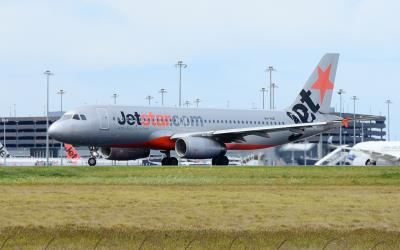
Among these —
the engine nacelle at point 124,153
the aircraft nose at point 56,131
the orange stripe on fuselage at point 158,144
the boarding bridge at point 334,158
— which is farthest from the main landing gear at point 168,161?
the boarding bridge at point 334,158

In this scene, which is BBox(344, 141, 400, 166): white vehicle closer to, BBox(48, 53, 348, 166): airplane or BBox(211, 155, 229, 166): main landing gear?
BBox(48, 53, 348, 166): airplane

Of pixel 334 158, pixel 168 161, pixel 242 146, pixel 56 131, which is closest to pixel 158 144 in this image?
pixel 168 161

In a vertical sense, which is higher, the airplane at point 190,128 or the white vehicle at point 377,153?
the airplane at point 190,128

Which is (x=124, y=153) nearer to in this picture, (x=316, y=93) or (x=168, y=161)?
(x=168, y=161)

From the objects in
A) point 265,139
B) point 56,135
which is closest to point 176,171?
point 56,135

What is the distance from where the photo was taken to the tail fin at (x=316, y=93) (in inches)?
3317

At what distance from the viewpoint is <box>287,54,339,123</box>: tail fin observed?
84.2 m

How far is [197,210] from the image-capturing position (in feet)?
123

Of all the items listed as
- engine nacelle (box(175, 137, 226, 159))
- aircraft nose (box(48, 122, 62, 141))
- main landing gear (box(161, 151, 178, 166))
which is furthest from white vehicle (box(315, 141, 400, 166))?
aircraft nose (box(48, 122, 62, 141))

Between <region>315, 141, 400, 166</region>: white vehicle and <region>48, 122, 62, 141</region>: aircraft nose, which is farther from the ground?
<region>48, 122, 62, 141</region>: aircraft nose

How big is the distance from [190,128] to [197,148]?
4.17m

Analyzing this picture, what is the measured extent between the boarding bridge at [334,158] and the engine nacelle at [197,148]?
15793 millimetres

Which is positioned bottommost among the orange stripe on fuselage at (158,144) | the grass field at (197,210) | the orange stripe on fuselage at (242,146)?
the grass field at (197,210)

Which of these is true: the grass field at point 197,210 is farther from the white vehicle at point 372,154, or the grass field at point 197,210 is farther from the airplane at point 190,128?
the white vehicle at point 372,154
